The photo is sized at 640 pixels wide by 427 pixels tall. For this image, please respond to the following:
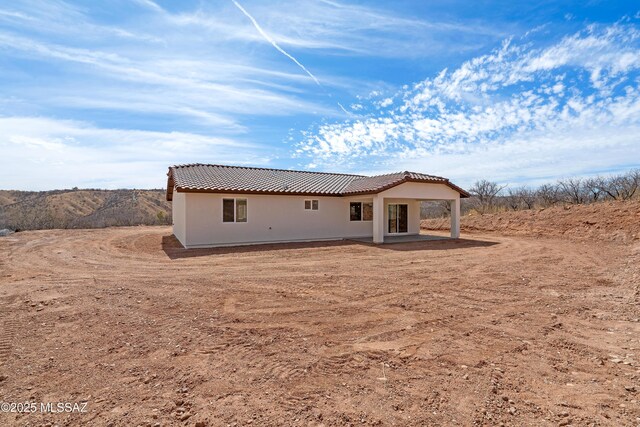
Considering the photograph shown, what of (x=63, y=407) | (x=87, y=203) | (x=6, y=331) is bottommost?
(x=63, y=407)

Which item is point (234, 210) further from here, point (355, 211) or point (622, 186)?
point (622, 186)

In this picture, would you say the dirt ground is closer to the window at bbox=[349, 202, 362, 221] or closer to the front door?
the window at bbox=[349, 202, 362, 221]

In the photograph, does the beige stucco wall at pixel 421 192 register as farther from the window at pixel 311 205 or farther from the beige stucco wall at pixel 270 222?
the window at pixel 311 205

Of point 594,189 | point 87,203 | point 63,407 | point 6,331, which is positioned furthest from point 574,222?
point 87,203

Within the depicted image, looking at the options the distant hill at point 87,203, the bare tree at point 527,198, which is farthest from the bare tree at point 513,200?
the distant hill at point 87,203

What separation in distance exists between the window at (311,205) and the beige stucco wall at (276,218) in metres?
0.16

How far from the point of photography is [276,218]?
1667 cm

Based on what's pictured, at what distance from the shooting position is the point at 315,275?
880 centimetres

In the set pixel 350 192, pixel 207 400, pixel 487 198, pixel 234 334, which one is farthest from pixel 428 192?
pixel 487 198

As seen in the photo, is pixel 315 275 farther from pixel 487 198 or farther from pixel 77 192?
pixel 77 192

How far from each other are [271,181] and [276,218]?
2.26 m

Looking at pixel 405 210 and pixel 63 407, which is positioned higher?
pixel 405 210

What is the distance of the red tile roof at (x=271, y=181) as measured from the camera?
15195 mm

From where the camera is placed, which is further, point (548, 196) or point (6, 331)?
point (548, 196)
